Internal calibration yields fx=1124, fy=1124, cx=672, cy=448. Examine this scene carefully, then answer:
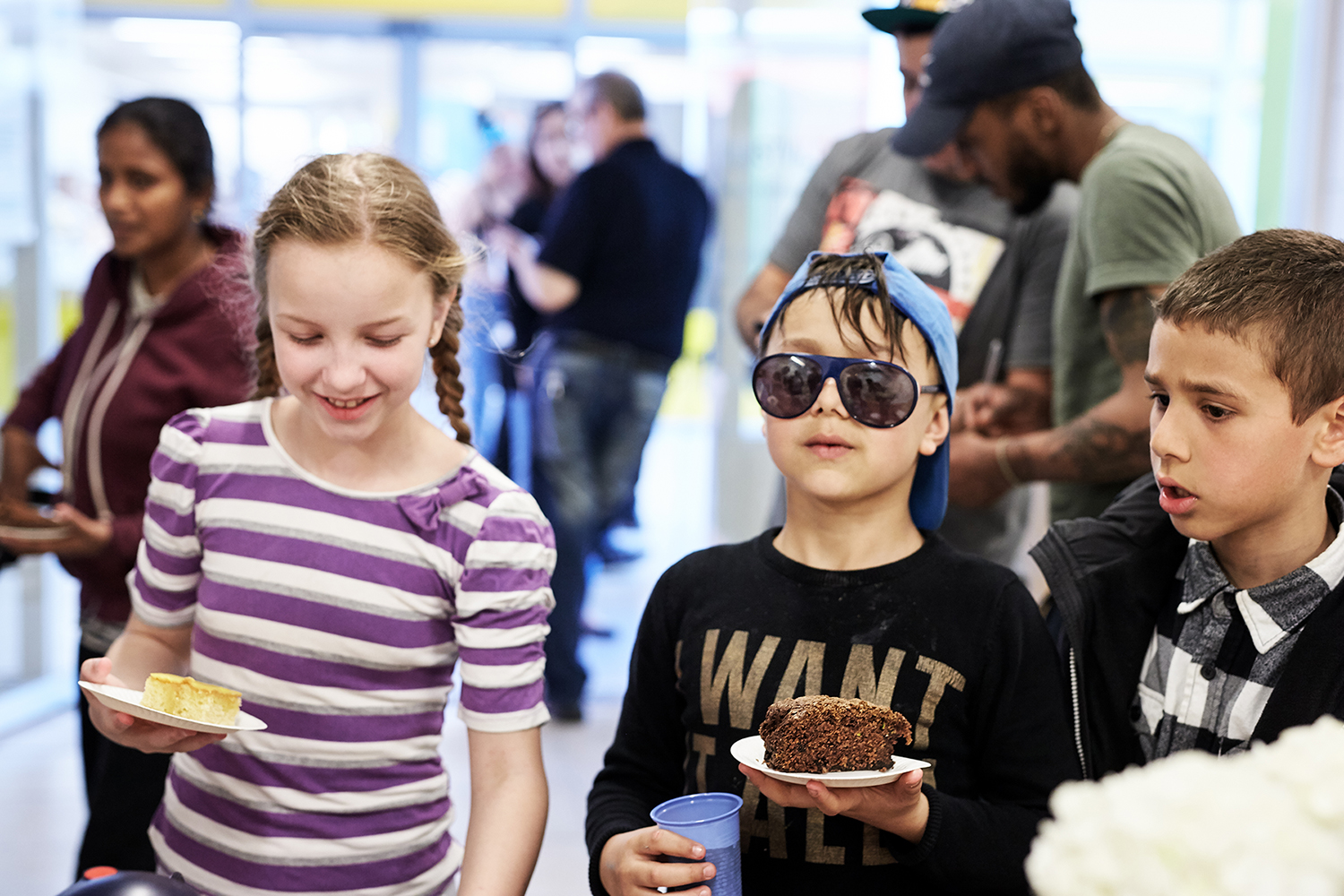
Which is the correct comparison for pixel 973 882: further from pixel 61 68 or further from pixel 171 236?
pixel 61 68

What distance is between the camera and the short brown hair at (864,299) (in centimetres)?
138

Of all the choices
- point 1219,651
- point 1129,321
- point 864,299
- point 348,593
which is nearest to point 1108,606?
point 1219,651

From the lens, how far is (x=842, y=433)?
1.33 metres

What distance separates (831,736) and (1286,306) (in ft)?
2.22

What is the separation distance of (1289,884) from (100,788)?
76.0 inches

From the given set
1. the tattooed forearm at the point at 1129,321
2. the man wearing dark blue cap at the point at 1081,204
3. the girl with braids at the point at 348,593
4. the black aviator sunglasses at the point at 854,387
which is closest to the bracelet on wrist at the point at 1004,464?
the man wearing dark blue cap at the point at 1081,204

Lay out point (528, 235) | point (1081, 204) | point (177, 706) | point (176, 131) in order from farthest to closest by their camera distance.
→ point (528, 235), point (176, 131), point (1081, 204), point (177, 706)

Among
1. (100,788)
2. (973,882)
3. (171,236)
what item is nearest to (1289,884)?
(973,882)

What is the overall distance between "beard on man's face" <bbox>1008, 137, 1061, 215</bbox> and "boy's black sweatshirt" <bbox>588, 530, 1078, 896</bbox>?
0.98 meters

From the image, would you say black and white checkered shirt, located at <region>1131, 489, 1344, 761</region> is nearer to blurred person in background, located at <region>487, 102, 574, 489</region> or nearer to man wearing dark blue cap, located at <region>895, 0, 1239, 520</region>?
man wearing dark blue cap, located at <region>895, 0, 1239, 520</region>

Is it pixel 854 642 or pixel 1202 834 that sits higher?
pixel 1202 834

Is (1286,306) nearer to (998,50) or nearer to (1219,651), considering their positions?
(1219,651)

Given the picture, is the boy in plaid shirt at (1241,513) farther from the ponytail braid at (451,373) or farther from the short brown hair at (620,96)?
the short brown hair at (620,96)

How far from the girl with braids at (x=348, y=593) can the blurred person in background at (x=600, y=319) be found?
2.62 meters
